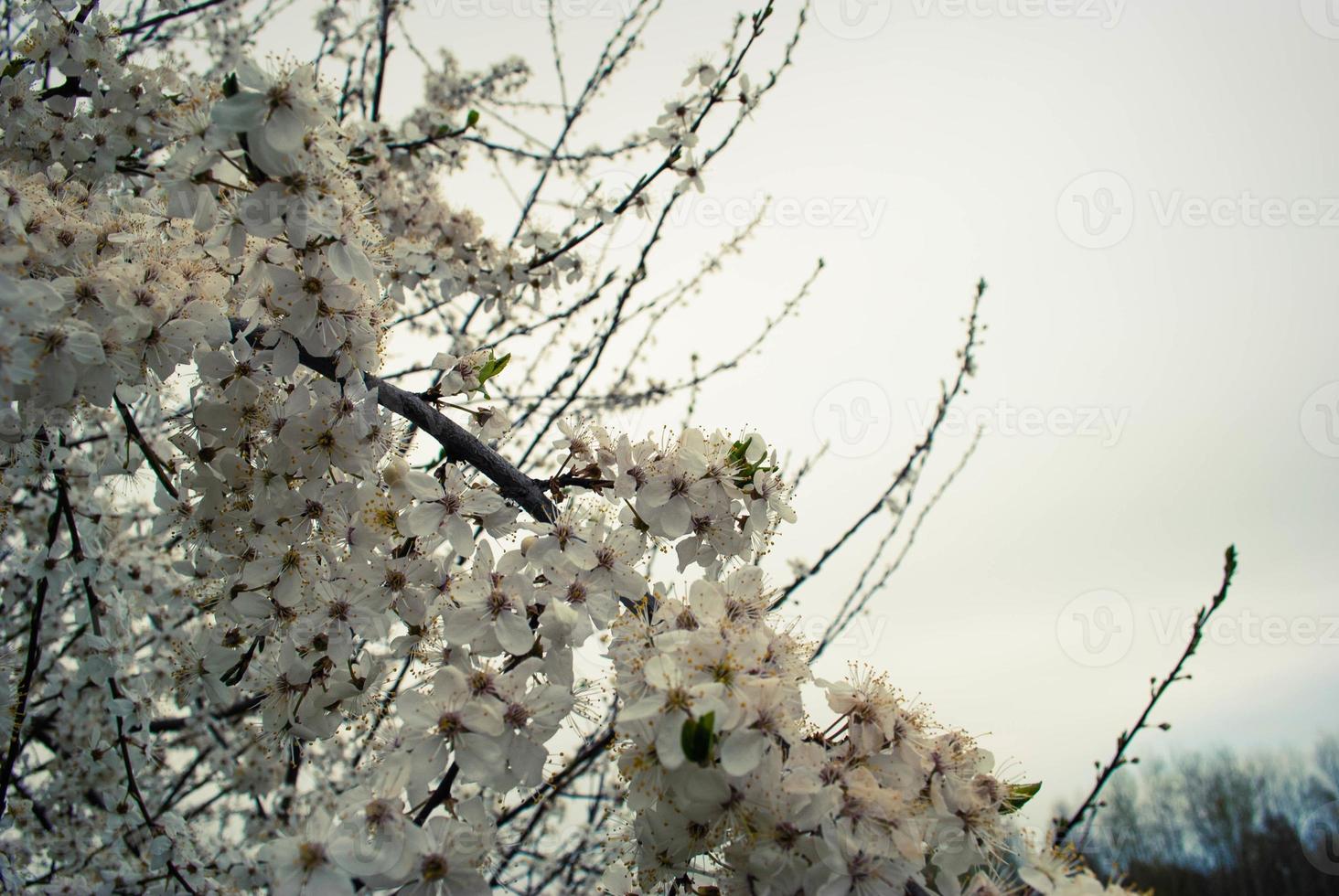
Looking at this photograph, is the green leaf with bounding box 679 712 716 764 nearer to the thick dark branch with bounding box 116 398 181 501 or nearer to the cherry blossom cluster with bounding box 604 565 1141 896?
the cherry blossom cluster with bounding box 604 565 1141 896

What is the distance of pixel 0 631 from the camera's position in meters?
3.29

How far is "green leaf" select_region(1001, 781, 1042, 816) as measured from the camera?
140 cm

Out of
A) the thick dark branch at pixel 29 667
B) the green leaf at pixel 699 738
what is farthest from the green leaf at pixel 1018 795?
the thick dark branch at pixel 29 667

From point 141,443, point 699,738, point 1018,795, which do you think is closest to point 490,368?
point 141,443

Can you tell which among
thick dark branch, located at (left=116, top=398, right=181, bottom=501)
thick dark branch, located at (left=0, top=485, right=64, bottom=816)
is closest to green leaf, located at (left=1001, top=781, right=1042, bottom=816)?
thick dark branch, located at (left=116, top=398, right=181, bottom=501)

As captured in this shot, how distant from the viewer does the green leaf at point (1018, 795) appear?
1.40 m

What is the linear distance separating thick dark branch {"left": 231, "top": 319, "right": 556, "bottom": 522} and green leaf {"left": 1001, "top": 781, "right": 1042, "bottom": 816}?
1.05 meters

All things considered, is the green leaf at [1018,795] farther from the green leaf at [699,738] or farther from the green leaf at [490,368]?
the green leaf at [490,368]

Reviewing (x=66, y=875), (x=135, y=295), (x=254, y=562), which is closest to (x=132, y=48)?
(x=135, y=295)

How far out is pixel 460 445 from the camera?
168cm

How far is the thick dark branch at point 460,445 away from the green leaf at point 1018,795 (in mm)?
1050

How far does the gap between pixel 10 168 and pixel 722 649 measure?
246 cm

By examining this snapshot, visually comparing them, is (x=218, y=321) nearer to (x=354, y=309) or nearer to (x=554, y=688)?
(x=354, y=309)

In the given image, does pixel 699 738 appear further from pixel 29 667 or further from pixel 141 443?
pixel 29 667
